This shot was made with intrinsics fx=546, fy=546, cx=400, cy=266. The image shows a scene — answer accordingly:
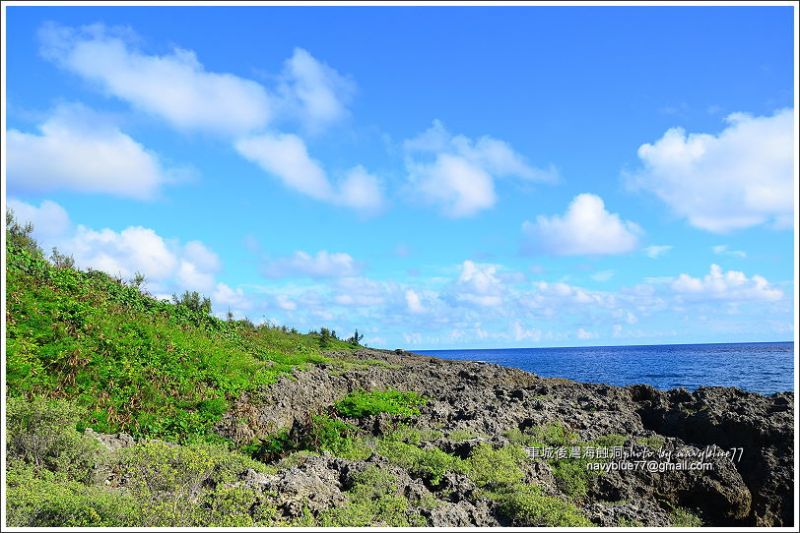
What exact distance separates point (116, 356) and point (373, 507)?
11.3 metres

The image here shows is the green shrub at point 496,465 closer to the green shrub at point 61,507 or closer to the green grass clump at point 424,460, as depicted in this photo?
the green grass clump at point 424,460

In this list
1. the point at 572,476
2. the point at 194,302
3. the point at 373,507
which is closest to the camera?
the point at 373,507

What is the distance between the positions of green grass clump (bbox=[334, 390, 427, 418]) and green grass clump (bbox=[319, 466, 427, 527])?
21.2 ft

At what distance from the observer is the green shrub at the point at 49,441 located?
412 inches

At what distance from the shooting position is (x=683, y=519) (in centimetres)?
1171

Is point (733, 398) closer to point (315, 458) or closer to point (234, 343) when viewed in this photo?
point (315, 458)

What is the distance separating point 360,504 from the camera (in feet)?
31.9

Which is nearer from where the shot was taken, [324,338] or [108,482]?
[108,482]

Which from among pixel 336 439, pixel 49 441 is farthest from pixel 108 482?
pixel 336 439

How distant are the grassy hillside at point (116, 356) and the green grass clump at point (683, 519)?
1145cm

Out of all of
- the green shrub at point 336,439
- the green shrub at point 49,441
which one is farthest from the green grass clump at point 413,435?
the green shrub at point 49,441

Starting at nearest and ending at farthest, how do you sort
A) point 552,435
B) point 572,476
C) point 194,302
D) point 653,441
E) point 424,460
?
point 424,460 < point 572,476 < point 653,441 < point 552,435 < point 194,302

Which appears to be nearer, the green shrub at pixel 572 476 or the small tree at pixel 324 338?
the green shrub at pixel 572 476

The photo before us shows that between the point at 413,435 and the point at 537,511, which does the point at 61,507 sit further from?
the point at 413,435
